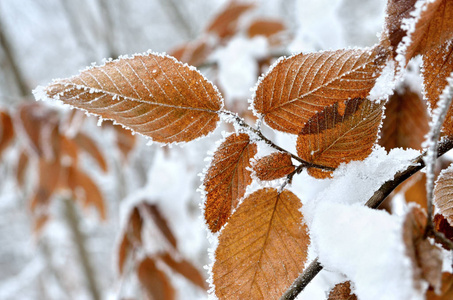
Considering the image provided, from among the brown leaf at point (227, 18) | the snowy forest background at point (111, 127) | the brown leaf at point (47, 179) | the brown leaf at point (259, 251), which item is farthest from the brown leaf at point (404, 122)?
the brown leaf at point (47, 179)

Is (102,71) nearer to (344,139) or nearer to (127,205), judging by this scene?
(344,139)

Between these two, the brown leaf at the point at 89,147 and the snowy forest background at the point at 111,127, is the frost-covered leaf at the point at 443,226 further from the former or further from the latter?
the brown leaf at the point at 89,147

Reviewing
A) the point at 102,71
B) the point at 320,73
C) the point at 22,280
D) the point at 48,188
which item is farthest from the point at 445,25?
the point at 22,280

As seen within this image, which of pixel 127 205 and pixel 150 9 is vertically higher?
pixel 150 9

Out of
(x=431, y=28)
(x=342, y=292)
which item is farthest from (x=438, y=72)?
(x=342, y=292)

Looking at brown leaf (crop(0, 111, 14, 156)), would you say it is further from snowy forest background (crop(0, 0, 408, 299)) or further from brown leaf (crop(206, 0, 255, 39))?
brown leaf (crop(206, 0, 255, 39))

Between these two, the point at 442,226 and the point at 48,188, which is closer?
the point at 442,226

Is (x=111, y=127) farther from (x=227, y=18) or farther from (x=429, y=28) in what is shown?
(x=429, y=28)
